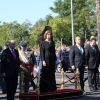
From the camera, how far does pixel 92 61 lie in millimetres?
15383

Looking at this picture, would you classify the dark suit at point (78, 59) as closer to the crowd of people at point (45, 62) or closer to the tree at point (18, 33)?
the crowd of people at point (45, 62)

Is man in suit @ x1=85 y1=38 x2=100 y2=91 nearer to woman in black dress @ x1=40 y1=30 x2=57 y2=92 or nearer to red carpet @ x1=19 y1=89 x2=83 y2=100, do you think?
red carpet @ x1=19 y1=89 x2=83 y2=100

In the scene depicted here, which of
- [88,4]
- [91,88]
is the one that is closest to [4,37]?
[88,4]

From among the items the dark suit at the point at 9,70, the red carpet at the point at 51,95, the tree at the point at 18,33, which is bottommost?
the red carpet at the point at 51,95

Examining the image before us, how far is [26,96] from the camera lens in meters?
12.4

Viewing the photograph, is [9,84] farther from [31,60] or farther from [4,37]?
[4,37]

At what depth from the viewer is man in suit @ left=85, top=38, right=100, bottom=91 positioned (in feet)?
50.3

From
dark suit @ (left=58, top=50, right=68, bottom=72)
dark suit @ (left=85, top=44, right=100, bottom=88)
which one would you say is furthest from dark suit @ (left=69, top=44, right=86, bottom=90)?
dark suit @ (left=58, top=50, right=68, bottom=72)

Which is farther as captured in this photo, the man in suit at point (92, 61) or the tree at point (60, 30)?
the tree at point (60, 30)

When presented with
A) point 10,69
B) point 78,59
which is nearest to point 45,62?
point 10,69

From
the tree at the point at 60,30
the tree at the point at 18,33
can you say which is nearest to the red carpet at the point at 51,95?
the tree at the point at 60,30

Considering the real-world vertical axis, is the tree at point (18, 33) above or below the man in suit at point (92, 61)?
above

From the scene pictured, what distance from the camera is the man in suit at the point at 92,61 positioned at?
50.3ft

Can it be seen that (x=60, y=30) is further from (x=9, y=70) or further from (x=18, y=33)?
(x=9, y=70)
